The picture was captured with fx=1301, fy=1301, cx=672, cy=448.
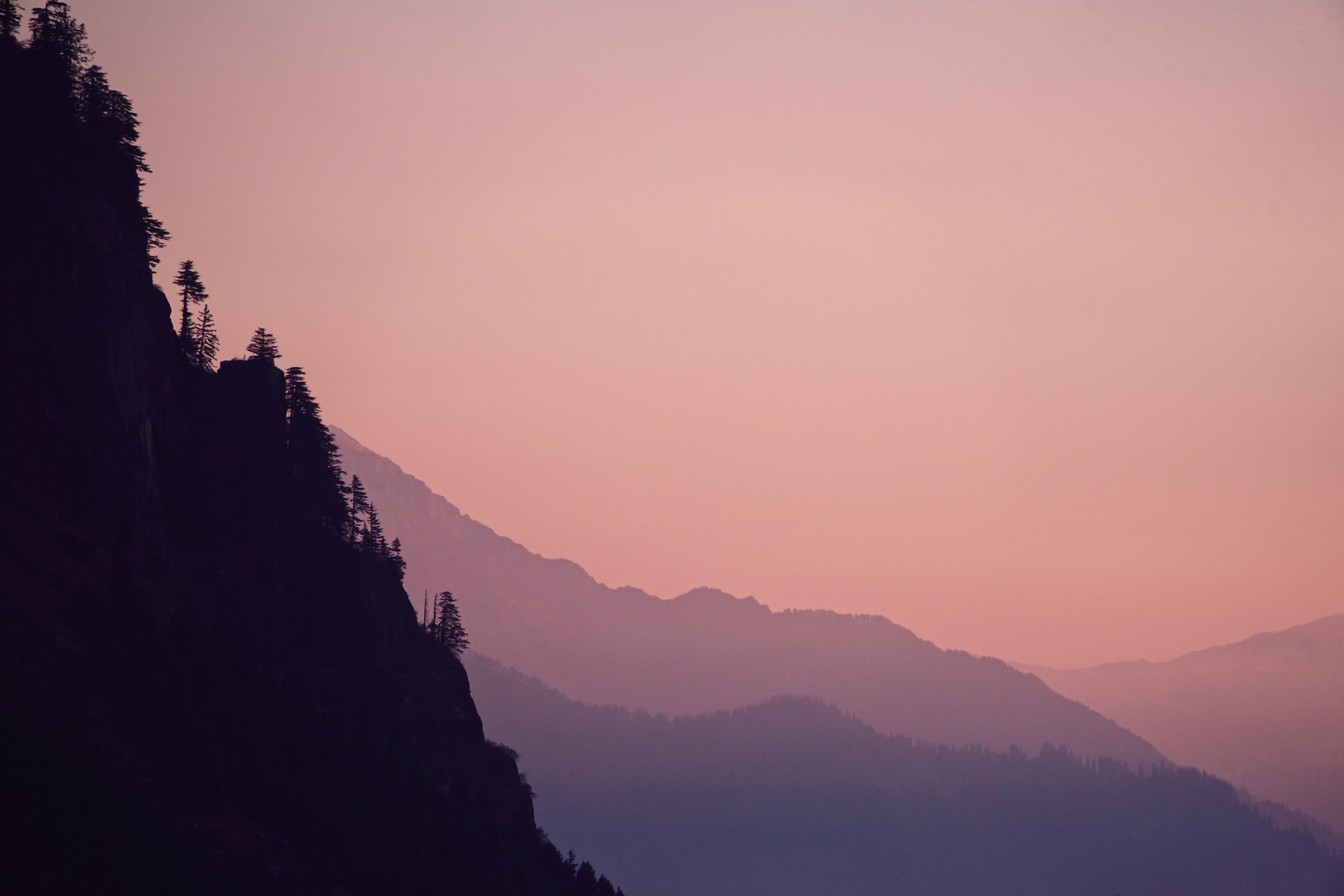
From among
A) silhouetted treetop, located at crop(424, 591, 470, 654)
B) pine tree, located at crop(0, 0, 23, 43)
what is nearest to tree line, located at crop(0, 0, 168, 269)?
pine tree, located at crop(0, 0, 23, 43)

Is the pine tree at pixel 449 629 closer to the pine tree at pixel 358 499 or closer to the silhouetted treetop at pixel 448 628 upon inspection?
the silhouetted treetop at pixel 448 628

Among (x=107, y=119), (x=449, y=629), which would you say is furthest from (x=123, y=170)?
(x=449, y=629)

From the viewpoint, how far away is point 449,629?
12938 centimetres

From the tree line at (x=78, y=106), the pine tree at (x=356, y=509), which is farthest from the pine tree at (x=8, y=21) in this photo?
the pine tree at (x=356, y=509)

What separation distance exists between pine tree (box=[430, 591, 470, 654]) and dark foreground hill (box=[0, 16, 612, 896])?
13562 mm

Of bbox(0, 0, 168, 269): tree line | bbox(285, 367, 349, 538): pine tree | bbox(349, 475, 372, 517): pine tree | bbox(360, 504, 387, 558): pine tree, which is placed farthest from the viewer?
bbox(349, 475, 372, 517): pine tree

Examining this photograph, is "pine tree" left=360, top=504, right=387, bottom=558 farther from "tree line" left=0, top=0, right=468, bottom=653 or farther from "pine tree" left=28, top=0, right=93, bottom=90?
"pine tree" left=28, top=0, right=93, bottom=90

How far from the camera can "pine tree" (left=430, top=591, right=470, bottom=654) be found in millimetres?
127562

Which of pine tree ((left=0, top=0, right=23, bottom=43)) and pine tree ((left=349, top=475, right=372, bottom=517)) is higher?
pine tree ((left=0, top=0, right=23, bottom=43))

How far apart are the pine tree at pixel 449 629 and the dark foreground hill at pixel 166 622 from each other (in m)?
13.6

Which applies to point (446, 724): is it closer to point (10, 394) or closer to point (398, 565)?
point (398, 565)

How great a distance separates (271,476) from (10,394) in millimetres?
29136

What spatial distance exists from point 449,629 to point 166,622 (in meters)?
56.7

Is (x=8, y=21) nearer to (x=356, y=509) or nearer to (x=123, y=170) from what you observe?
(x=123, y=170)
